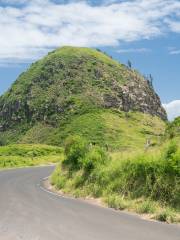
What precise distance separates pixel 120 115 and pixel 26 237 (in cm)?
13515

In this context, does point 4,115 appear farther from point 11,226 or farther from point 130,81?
point 11,226

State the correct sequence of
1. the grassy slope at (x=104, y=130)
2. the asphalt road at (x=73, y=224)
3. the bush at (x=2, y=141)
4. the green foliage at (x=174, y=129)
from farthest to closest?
1. the bush at (x=2, y=141)
2. the grassy slope at (x=104, y=130)
3. the green foliage at (x=174, y=129)
4. the asphalt road at (x=73, y=224)

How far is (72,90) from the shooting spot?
520 ft

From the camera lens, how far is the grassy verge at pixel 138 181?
59.7ft

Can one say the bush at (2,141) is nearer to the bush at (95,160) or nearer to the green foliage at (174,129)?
the green foliage at (174,129)

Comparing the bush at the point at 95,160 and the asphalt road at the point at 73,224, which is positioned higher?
the bush at the point at 95,160

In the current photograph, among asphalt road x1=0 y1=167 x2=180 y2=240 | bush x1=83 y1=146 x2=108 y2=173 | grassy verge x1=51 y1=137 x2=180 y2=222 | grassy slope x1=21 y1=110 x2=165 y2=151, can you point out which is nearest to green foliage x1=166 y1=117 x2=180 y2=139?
grassy verge x1=51 y1=137 x2=180 y2=222

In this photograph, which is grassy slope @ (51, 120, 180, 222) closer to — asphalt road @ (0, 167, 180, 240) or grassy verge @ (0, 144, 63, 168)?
asphalt road @ (0, 167, 180, 240)

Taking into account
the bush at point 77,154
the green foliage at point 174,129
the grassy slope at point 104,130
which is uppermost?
the grassy slope at point 104,130

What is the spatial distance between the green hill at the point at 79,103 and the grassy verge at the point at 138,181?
95973 millimetres

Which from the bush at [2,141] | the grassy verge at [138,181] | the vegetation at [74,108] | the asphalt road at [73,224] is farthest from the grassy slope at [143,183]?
the bush at [2,141]

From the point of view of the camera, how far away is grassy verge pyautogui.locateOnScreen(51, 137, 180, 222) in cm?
1819

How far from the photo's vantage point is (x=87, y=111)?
144625 mm

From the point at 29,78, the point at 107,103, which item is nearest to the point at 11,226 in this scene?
the point at 107,103
